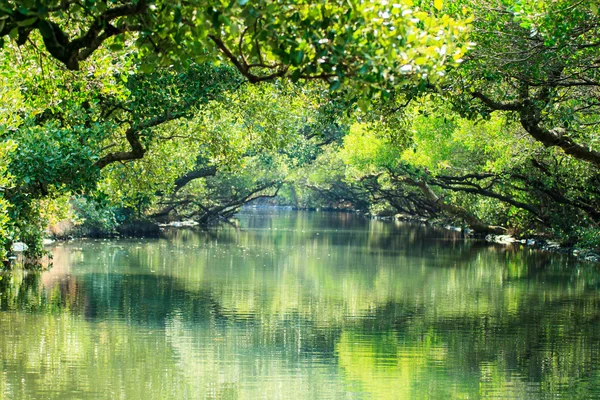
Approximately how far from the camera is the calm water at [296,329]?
1199cm

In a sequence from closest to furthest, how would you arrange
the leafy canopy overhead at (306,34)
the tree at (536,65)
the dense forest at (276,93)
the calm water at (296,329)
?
the leafy canopy overhead at (306,34) → the dense forest at (276,93) → the calm water at (296,329) → the tree at (536,65)

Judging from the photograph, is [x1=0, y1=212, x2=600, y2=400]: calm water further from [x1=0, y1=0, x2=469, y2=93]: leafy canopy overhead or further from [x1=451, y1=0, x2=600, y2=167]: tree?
[x1=0, y1=0, x2=469, y2=93]: leafy canopy overhead

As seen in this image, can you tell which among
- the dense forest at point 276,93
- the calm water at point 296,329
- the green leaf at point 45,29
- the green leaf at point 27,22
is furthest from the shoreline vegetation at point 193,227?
the green leaf at point 27,22

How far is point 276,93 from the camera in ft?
73.8

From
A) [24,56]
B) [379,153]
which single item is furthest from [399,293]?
[379,153]

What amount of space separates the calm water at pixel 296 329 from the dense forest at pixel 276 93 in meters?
2.33

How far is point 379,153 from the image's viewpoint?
158 feet

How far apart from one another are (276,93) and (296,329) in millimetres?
8065

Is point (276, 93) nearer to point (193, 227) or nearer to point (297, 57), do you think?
point (297, 57)

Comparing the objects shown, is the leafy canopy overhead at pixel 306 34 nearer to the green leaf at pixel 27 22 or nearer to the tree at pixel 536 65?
the green leaf at pixel 27 22

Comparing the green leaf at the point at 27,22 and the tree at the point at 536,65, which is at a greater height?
the tree at the point at 536,65

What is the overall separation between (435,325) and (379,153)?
3127 cm

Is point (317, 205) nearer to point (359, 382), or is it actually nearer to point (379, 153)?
point (379, 153)

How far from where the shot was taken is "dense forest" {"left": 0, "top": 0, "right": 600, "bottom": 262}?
7145 mm
